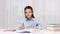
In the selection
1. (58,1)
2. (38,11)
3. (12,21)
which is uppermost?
(58,1)

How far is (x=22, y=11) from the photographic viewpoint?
88.2 inches

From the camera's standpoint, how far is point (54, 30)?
101 cm

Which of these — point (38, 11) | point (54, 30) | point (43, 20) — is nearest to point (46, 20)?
point (43, 20)

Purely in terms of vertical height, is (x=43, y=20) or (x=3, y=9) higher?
(x=3, y=9)

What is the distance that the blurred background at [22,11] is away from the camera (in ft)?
7.28

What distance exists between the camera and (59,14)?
223 cm

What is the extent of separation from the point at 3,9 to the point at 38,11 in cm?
58

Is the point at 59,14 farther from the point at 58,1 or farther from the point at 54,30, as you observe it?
the point at 54,30

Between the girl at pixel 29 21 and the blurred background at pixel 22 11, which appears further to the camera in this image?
the blurred background at pixel 22 11

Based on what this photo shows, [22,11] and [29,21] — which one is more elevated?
[22,11]

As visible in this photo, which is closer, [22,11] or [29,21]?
[29,21]

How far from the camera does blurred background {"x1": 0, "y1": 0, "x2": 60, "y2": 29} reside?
7.28 feet

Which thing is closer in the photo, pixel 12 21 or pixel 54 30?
pixel 54 30

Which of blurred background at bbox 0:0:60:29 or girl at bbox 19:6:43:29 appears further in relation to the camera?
blurred background at bbox 0:0:60:29
